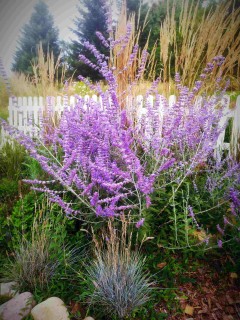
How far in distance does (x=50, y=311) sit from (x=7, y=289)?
1.48 ft

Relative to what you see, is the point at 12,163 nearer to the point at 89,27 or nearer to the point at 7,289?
the point at 7,289

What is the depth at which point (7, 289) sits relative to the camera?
6.12ft

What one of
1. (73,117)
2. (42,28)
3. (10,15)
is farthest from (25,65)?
(73,117)

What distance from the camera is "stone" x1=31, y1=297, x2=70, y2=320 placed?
1.59 metres

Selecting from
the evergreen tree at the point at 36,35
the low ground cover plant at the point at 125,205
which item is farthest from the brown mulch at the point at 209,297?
the evergreen tree at the point at 36,35

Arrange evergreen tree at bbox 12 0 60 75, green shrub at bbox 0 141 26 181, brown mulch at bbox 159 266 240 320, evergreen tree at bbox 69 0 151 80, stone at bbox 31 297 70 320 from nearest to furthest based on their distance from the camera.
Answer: stone at bbox 31 297 70 320
brown mulch at bbox 159 266 240 320
green shrub at bbox 0 141 26 181
evergreen tree at bbox 69 0 151 80
evergreen tree at bbox 12 0 60 75

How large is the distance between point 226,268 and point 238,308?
0.89 ft

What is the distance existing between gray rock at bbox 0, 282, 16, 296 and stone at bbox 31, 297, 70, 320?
32 cm

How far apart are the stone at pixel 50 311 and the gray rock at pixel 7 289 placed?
32cm

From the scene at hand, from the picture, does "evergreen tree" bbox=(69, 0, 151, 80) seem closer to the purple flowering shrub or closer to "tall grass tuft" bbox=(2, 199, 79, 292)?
the purple flowering shrub

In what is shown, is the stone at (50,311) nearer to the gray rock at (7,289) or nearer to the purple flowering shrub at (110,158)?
the gray rock at (7,289)

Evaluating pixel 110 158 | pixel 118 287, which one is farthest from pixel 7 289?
pixel 110 158

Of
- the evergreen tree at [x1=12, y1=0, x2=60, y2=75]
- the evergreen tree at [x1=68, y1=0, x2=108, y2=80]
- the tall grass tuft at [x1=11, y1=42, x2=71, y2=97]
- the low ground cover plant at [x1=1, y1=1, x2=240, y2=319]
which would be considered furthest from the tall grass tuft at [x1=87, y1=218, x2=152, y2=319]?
the evergreen tree at [x1=12, y1=0, x2=60, y2=75]

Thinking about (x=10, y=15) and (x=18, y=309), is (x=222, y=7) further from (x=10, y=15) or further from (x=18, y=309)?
(x=18, y=309)
